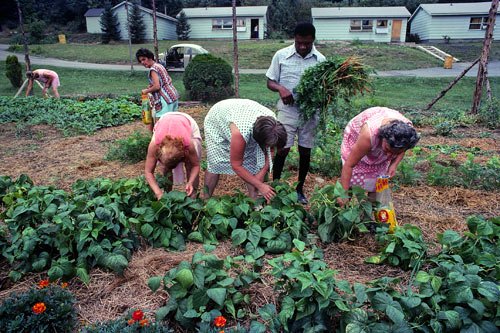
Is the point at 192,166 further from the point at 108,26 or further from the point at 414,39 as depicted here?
the point at 414,39

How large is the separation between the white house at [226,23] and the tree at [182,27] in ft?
2.94

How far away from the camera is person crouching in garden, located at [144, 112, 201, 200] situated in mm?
2736

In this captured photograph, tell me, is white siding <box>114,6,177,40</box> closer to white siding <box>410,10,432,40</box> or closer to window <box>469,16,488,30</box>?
white siding <box>410,10,432,40</box>

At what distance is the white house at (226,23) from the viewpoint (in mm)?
30688

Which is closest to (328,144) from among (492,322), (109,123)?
(492,322)

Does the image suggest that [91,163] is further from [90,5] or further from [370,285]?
[90,5]

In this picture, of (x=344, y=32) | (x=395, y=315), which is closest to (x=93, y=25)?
(x=344, y=32)

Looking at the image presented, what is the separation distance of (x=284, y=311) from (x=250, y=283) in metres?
0.36

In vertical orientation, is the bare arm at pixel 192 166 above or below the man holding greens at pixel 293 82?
below

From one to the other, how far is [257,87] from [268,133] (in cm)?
1147

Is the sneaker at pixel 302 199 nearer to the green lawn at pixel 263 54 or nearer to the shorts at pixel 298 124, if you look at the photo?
the shorts at pixel 298 124

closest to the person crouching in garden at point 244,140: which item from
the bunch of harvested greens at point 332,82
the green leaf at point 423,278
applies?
the bunch of harvested greens at point 332,82

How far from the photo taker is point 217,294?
1.87m

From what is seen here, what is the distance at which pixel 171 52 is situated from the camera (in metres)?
18.4
